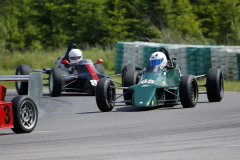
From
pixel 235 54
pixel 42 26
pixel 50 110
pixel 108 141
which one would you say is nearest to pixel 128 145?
pixel 108 141

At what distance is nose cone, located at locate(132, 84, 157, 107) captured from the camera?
11859 millimetres

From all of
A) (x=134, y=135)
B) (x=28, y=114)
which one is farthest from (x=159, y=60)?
(x=134, y=135)

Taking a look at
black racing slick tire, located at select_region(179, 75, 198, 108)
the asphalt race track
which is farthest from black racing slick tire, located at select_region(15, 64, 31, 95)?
black racing slick tire, located at select_region(179, 75, 198, 108)

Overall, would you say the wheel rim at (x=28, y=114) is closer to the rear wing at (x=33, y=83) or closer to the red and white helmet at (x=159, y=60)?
the rear wing at (x=33, y=83)

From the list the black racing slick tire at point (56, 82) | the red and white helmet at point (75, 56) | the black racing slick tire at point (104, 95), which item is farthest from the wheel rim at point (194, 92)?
the red and white helmet at point (75, 56)

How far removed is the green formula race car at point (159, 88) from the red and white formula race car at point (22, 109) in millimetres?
2534

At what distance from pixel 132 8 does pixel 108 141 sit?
1729 inches

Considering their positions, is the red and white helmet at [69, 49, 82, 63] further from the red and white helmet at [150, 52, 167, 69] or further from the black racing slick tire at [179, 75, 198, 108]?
the black racing slick tire at [179, 75, 198, 108]

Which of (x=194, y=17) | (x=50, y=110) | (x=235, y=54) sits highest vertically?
(x=194, y=17)

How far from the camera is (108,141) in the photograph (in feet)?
26.2

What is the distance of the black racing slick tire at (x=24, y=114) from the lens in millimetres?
9078

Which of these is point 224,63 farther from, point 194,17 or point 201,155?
point 194,17

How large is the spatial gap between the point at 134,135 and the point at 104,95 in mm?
3814

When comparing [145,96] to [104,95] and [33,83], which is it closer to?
[104,95]
